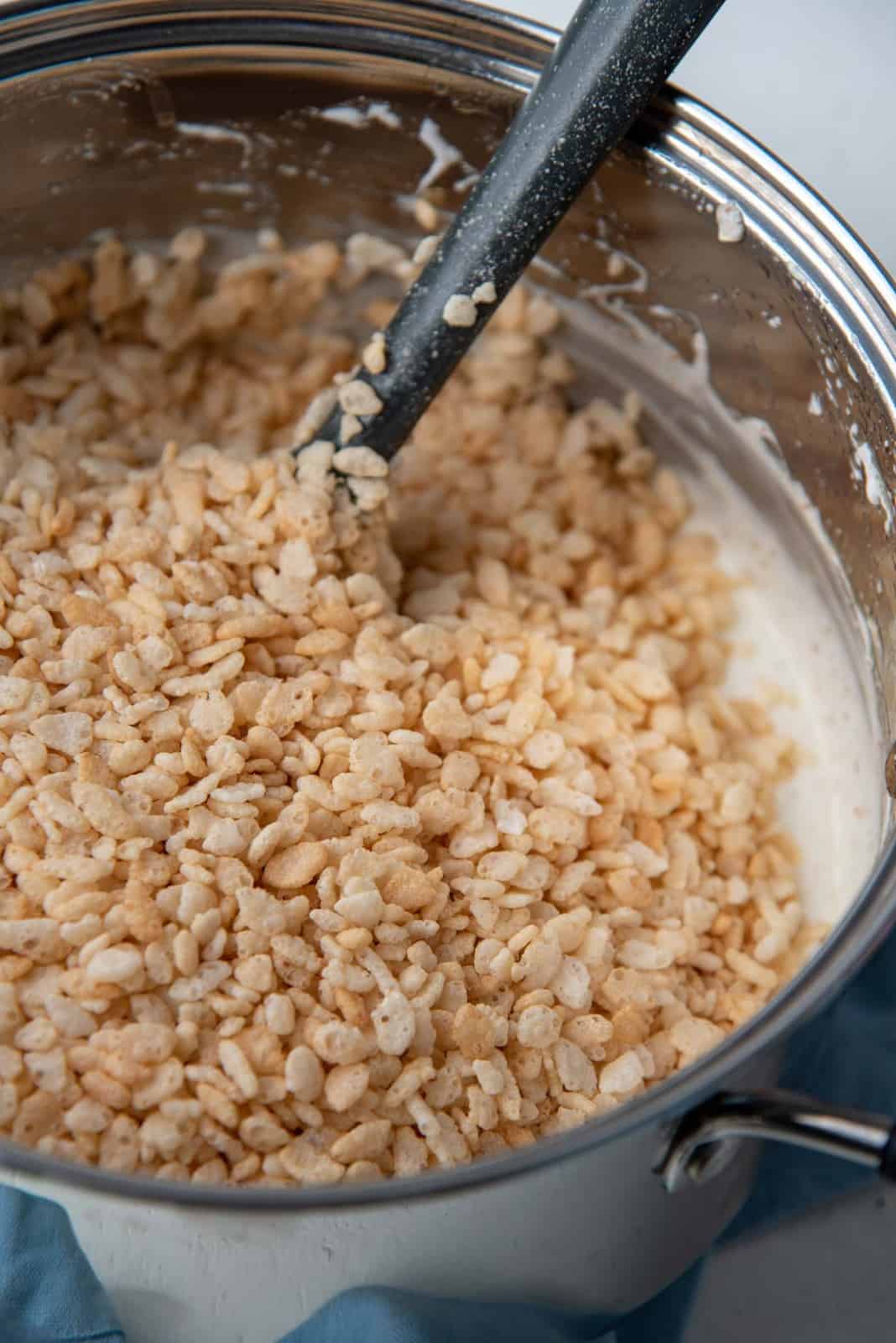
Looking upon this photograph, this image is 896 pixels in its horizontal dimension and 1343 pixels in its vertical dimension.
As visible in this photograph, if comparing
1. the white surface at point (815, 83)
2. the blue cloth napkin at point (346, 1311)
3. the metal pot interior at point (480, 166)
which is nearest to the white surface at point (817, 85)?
the white surface at point (815, 83)

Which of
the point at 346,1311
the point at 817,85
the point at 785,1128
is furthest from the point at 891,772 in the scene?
the point at 817,85

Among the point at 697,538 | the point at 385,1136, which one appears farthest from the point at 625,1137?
the point at 697,538

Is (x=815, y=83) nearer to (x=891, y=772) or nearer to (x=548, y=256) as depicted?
(x=548, y=256)

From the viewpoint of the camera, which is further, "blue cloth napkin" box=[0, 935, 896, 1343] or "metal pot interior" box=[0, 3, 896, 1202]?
"metal pot interior" box=[0, 3, 896, 1202]

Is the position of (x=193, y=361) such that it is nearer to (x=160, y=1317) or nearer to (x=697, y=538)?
(x=697, y=538)

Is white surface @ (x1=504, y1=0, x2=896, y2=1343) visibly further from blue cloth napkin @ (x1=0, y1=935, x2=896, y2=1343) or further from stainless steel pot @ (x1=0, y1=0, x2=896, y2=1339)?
blue cloth napkin @ (x1=0, y1=935, x2=896, y2=1343)

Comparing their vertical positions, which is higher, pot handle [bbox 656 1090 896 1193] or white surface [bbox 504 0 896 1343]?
white surface [bbox 504 0 896 1343]

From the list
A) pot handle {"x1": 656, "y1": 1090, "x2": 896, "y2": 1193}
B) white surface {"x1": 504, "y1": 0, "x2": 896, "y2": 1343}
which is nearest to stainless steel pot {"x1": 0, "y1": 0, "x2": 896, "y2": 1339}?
pot handle {"x1": 656, "y1": 1090, "x2": 896, "y2": 1193}

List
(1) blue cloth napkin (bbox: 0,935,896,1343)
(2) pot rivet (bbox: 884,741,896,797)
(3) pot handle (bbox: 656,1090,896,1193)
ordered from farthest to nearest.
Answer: (2) pot rivet (bbox: 884,741,896,797) < (1) blue cloth napkin (bbox: 0,935,896,1343) < (3) pot handle (bbox: 656,1090,896,1193)
